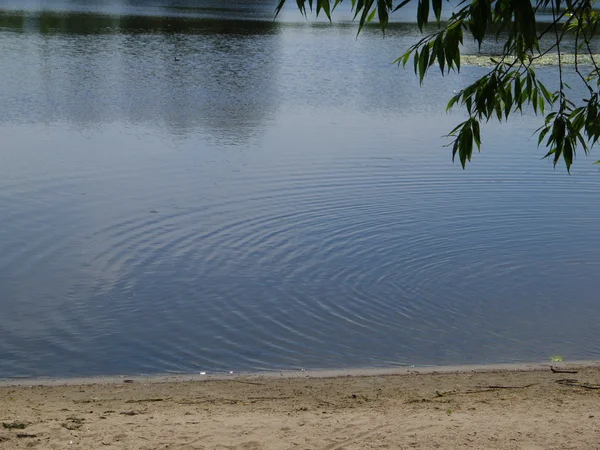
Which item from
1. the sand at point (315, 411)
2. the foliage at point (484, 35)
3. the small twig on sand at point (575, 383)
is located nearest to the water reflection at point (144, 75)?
the sand at point (315, 411)

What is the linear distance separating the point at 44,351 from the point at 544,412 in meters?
3.63

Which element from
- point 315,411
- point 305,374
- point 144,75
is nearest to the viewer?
point 315,411

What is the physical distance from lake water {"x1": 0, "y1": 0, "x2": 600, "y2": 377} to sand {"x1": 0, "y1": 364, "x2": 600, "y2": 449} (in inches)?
20.9

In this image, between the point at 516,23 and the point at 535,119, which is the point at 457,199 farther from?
the point at 516,23

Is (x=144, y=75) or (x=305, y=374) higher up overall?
(x=144, y=75)

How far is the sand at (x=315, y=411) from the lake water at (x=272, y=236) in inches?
20.9

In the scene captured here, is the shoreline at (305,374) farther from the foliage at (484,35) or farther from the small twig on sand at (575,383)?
the foliage at (484,35)

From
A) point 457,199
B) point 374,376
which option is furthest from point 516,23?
point 457,199

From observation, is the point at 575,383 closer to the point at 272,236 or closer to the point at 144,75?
the point at 272,236

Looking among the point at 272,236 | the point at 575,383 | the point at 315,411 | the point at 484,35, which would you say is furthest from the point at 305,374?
the point at 272,236

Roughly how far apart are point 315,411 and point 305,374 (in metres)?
1.15

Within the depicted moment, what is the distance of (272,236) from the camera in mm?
9953

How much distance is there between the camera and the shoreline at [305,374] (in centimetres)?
647

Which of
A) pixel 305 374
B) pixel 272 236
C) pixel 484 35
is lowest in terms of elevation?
pixel 305 374
